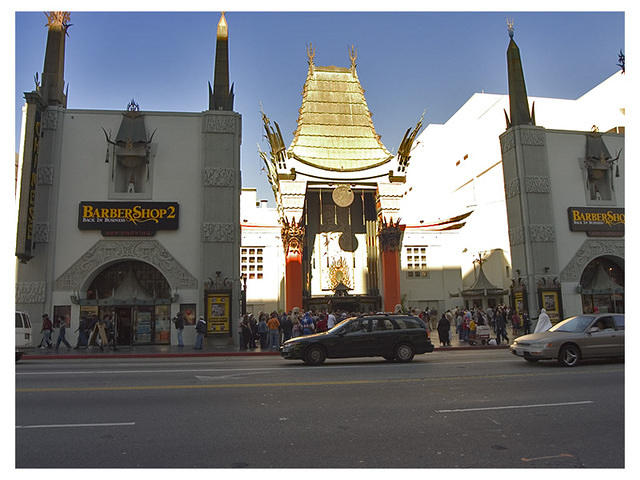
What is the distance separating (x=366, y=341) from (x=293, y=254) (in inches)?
849

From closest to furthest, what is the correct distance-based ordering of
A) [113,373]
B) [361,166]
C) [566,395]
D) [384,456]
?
[384,456]
[566,395]
[113,373]
[361,166]

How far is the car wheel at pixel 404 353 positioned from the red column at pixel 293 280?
20313 mm

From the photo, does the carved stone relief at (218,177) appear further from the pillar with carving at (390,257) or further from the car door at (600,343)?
the car door at (600,343)

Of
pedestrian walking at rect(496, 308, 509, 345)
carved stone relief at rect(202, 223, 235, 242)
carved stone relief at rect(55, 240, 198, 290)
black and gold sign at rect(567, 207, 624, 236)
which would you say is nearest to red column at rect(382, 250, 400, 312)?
black and gold sign at rect(567, 207, 624, 236)

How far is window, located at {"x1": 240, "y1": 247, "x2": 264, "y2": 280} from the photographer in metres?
36.6

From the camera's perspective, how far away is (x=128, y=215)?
2292cm

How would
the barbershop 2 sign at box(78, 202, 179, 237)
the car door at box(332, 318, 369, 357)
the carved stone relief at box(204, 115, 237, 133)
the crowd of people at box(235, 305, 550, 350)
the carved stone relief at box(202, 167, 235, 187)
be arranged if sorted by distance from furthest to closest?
the carved stone relief at box(204, 115, 237, 133)
the carved stone relief at box(202, 167, 235, 187)
the barbershop 2 sign at box(78, 202, 179, 237)
the crowd of people at box(235, 305, 550, 350)
the car door at box(332, 318, 369, 357)

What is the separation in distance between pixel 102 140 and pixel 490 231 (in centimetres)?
3797

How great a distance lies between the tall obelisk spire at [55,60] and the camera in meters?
23.8

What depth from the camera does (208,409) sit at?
7.48 m

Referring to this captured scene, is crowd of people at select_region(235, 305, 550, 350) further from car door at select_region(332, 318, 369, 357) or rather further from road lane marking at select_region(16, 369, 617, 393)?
road lane marking at select_region(16, 369, 617, 393)

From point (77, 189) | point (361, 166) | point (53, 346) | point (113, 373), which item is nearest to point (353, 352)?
point (113, 373)

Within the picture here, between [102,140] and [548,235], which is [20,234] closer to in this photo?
[102,140]

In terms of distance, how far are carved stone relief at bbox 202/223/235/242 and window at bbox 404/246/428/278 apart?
19.1 metres
